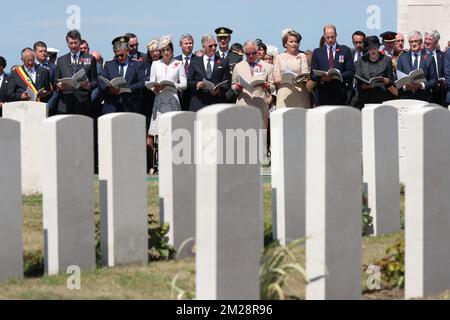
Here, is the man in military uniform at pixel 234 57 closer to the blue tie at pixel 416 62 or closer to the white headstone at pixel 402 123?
the blue tie at pixel 416 62

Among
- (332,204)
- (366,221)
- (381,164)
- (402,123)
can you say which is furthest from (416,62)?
(332,204)

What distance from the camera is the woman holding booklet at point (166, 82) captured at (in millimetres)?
17188

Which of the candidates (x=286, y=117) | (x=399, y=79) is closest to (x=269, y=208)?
(x=286, y=117)

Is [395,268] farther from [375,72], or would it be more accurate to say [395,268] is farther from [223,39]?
[223,39]

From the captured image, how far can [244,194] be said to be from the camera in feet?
24.6

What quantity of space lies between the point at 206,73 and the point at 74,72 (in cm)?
203

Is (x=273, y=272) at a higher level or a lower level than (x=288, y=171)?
lower

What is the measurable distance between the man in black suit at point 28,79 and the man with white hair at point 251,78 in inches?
116

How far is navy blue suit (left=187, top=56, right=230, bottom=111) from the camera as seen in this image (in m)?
17.7

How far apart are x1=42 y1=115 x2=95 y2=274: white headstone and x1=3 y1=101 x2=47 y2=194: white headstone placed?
17.2 feet

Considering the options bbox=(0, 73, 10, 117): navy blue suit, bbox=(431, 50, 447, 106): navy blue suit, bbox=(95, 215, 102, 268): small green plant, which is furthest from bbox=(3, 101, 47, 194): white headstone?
bbox=(431, 50, 447, 106): navy blue suit

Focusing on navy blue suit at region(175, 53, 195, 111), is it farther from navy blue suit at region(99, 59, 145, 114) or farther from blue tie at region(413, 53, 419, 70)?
blue tie at region(413, 53, 419, 70)

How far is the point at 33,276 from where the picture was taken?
32.2ft
